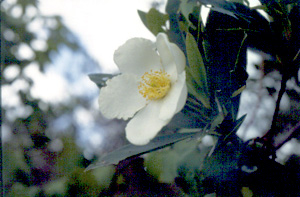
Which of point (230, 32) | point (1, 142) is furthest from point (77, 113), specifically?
point (230, 32)

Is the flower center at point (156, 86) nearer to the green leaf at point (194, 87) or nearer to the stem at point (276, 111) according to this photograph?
the green leaf at point (194, 87)

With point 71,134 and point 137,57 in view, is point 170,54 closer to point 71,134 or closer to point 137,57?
point 137,57

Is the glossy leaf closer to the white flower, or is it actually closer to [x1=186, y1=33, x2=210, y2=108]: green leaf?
the white flower

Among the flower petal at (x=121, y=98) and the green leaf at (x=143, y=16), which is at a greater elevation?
the green leaf at (x=143, y=16)

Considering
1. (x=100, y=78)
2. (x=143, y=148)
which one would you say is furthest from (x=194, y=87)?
(x=100, y=78)

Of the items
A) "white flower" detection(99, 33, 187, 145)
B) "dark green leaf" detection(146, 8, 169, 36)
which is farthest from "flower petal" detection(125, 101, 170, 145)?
"dark green leaf" detection(146, 8, 169, 36)

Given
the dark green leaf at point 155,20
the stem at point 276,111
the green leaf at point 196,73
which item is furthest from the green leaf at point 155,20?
the stem at point 276,111
